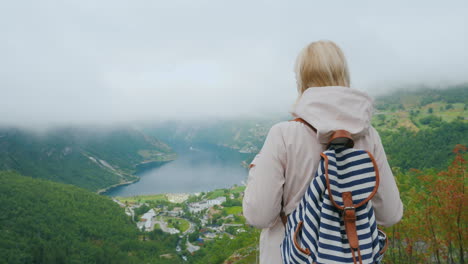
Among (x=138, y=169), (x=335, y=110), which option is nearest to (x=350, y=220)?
(x=335, y=110)

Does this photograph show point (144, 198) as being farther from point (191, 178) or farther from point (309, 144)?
point (309, 144)

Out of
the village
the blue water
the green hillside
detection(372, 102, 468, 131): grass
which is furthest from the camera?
the blue water

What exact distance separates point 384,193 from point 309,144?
39 cm

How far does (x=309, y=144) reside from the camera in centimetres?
94

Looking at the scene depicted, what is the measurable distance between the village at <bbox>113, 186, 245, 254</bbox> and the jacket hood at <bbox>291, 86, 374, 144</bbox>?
31.9m

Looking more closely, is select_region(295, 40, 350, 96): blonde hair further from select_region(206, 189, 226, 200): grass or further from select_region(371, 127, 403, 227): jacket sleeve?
select_region(206, 189, 226, 200): grass

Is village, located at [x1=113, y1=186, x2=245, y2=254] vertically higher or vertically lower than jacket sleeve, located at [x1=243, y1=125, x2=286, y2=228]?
lower

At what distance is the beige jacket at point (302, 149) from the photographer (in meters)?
0.91

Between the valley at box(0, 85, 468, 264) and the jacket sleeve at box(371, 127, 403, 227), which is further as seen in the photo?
the valley at box(0, 85, 468, 264)

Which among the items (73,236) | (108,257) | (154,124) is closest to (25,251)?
(73,236)

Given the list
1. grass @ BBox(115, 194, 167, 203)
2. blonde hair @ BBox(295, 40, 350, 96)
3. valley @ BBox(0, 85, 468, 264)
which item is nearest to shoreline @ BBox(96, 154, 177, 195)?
valley @ BBox(0, 85, 468, 264)

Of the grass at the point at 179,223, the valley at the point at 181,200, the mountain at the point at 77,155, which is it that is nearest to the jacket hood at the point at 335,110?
the valley at the point at 181,200

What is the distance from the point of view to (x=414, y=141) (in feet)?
95.7

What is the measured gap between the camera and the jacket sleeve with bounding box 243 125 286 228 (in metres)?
0.96
